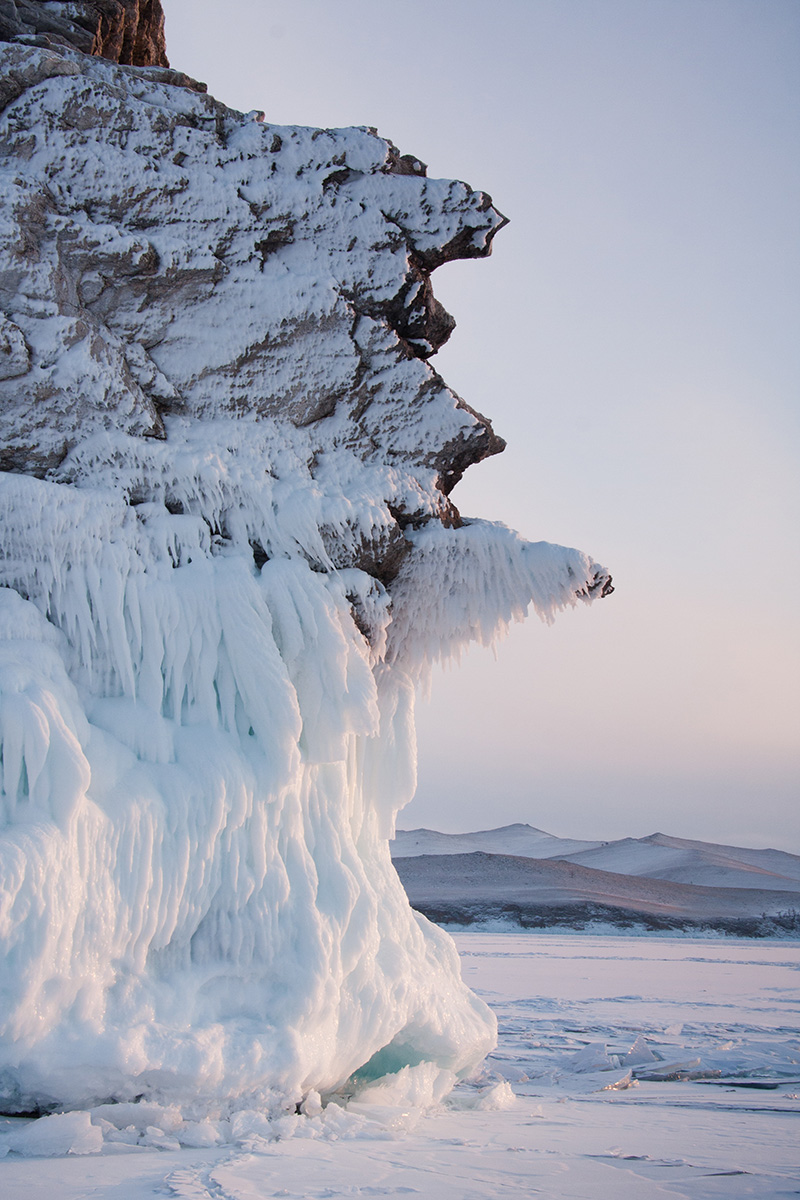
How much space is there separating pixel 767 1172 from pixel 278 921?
2.51 m

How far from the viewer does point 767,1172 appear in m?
3.78

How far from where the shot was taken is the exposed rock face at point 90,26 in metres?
5.70

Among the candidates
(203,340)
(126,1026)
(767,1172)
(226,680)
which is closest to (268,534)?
(226,680)

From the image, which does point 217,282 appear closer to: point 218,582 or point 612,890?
point 218,582

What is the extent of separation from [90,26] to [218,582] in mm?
4121

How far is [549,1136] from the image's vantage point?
14.8 ft

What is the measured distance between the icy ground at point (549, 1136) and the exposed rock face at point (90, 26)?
20.4 feet

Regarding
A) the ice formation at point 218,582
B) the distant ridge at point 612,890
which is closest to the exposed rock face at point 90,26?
the ice formation at point 218,582

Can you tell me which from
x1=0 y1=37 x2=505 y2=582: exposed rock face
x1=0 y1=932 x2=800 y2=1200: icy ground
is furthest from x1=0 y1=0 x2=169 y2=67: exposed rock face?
x1=0 y1=932 x2=800 y2=1200: icy ground

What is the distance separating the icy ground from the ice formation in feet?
1.23

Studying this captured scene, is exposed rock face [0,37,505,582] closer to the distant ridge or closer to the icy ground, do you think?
the icy ground

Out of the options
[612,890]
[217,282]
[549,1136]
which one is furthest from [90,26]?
[612,890]

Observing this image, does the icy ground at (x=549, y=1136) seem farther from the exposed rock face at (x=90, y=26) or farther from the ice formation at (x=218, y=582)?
the exposed rock face at (x=90, y=26)

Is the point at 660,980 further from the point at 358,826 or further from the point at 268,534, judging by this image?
the point at 268,534
